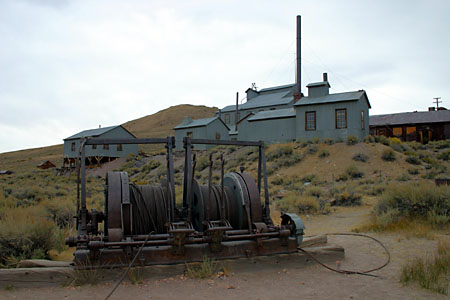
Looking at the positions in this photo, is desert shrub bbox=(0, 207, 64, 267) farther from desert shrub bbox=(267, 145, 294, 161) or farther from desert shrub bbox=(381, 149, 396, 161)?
desert shrub bbox=(267, 145, 294, 161)

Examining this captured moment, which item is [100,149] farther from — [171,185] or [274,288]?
[274,288]

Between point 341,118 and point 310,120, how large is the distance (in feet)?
8.05

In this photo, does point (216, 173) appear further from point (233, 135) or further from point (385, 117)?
point (385, 117)

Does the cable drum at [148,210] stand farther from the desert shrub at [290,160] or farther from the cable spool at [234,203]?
the desert shrub at [290,160]

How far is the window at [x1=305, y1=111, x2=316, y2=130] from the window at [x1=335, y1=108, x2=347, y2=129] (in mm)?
1796

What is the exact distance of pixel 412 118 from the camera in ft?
131

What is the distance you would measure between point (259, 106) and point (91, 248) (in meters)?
39.9

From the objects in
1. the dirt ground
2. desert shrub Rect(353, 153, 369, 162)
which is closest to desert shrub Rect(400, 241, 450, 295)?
the dirt ground

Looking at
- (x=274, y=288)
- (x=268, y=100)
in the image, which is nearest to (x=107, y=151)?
(x=268, y=100)

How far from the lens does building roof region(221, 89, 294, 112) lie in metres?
42.4

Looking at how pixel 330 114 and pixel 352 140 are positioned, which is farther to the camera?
pixel 330 114

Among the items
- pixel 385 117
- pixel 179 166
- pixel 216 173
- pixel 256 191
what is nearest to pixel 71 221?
pixel 256 191

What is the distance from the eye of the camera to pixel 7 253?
18.7 feet

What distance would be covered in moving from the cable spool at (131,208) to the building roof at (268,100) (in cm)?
3649
